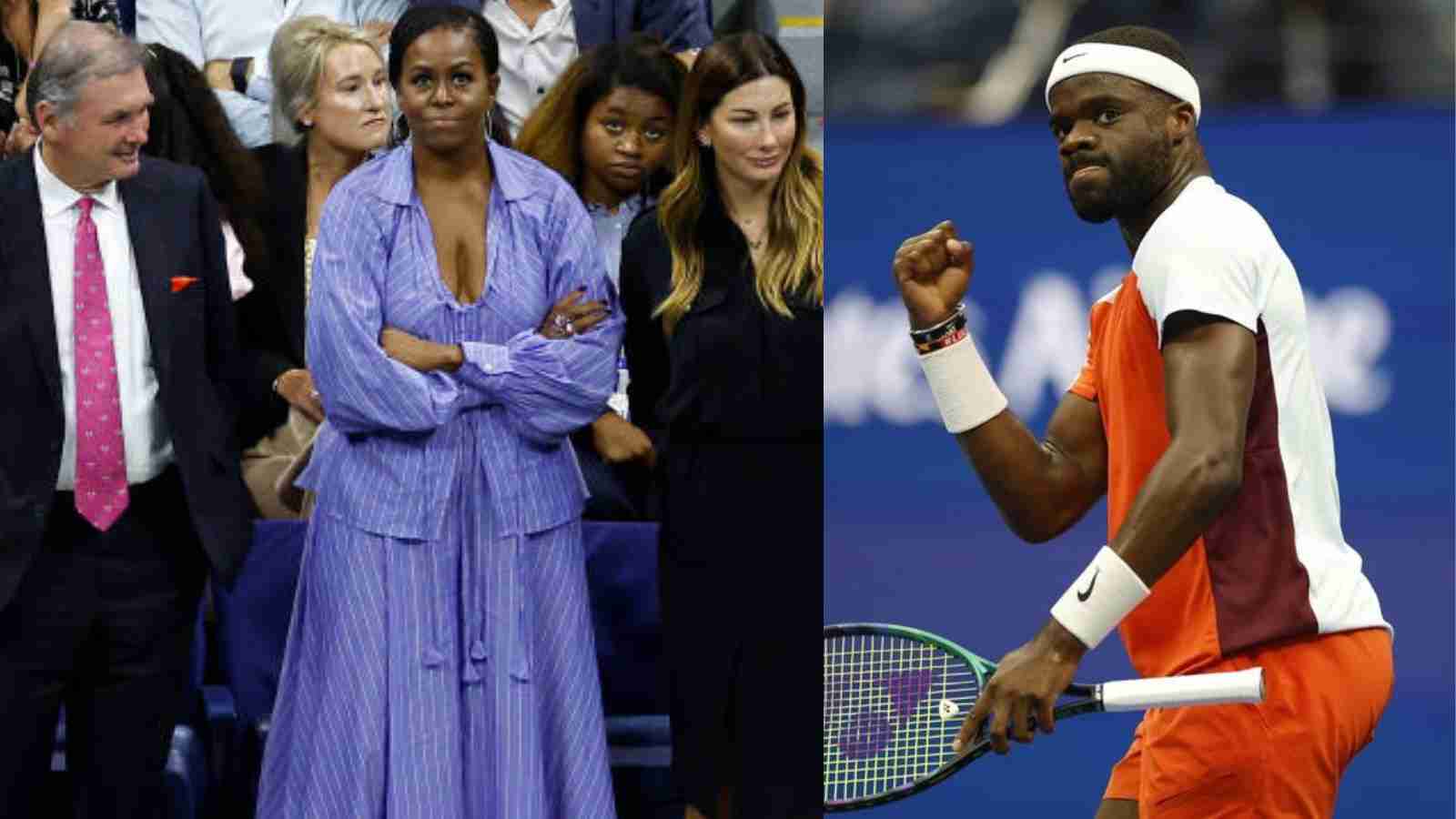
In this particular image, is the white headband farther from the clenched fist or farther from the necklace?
the necklace

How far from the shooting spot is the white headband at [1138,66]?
12.2 ft

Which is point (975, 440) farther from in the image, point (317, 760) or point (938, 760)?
point (317, 760)

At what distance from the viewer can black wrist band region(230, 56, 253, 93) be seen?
18.5ft

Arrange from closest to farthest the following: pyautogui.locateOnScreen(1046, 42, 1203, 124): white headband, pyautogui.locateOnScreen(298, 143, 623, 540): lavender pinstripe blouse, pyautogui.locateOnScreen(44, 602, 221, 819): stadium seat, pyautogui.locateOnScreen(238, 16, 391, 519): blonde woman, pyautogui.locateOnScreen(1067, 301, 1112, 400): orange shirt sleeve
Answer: pyautogui.locateOnScreen(1046, 42, 1203, 124): white headband → pyautogui.locateOnScreen(1067, 301, 1112, 400): orange shirt sleeve → pyautogui.locateOnScreen(298, 143, 623, 540): lavender pinstripe blouse → pyautogui.locateOnScreen(44, 602, 221, 819): stadium seat → pyautogui.locateOnScreen(238, 16, 391, 519): blonde woman

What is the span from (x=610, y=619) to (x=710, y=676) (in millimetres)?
430

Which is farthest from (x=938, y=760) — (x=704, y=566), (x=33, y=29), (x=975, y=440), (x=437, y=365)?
(x=33, y=29)

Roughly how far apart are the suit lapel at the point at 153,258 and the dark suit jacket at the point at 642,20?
3.40 ft

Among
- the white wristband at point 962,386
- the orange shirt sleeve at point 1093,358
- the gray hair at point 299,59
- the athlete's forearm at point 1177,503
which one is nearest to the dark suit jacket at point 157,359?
the gray hair at point 299,59

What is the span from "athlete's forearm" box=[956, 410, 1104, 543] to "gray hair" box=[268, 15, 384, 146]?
2068 millimetres

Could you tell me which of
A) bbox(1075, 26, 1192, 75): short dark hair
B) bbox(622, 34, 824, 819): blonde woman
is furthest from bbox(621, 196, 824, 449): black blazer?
bbox(1075, 26, 1192, 75): short dark hair

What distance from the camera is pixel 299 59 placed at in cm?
545

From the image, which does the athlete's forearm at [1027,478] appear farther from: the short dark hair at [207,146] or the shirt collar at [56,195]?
the short dark hair at [207,146]

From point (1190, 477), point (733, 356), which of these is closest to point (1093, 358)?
point (1190, 477)

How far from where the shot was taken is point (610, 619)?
211 inches
